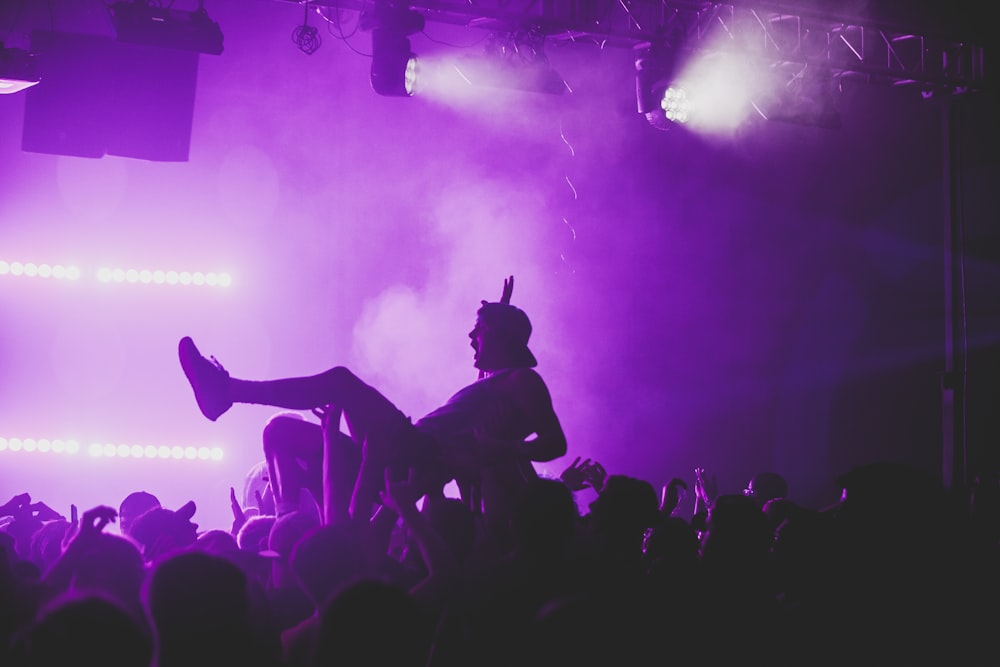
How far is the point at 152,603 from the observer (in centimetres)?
169

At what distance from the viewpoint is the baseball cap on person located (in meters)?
3.69

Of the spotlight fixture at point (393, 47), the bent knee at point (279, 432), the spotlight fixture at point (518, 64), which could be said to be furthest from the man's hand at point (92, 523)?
the spotlight fixture at point (518, 64)

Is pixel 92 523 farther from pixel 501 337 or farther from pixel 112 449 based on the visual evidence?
pixel 112 449

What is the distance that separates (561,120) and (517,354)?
6723mm

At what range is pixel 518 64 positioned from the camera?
24.1 ft

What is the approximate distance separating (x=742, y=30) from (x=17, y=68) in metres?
5.60

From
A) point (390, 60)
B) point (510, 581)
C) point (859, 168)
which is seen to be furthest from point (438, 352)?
point (510, 581)

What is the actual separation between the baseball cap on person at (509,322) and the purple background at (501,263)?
5.05 meters

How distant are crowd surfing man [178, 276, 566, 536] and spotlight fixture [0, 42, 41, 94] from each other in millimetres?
4243

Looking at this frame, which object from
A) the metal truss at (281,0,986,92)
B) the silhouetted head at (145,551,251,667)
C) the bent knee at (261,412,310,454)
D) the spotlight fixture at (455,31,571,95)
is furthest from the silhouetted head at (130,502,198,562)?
the spotlight fixture at (455,31,571,95)

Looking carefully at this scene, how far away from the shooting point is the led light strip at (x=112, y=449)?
8359 millimetres

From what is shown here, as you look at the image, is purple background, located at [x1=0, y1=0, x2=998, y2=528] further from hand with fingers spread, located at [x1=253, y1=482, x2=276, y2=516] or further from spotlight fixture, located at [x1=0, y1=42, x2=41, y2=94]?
hand with fingers spread, located at [x1=253, y1=482, x2=276, y2=516]

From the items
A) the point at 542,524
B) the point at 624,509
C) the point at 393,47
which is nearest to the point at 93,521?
the point at 542,524

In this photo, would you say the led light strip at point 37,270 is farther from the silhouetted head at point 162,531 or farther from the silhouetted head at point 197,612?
the silhouetted head at point 197,612
